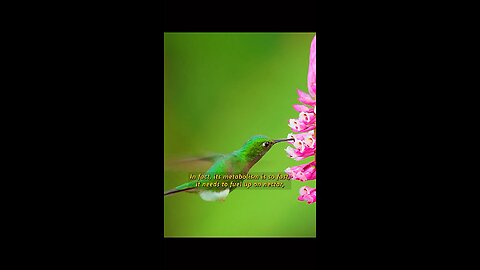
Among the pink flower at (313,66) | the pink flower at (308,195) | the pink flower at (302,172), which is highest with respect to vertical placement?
the pink flower at (313,66)

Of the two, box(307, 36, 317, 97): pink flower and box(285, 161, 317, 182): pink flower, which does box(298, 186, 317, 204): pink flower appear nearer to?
box(285, 161, 317, 182): pink flower

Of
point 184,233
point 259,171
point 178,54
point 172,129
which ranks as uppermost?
point 178,54

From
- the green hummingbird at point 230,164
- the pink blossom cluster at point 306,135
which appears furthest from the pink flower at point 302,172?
the green hummingbird at point 230,164

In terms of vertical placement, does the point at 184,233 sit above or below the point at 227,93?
below

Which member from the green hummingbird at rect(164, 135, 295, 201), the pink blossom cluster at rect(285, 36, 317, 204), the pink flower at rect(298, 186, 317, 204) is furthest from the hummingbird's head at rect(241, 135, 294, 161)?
the pink flower at rect(298, 186, 317, 204)

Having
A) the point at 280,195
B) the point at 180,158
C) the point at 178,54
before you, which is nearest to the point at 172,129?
the point at 180,158

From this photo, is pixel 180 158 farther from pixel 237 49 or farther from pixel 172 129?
pixel 237 49

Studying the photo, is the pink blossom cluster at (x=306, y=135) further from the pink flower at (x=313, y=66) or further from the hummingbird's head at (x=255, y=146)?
the hummingbird's head at (x=255, y=146)
